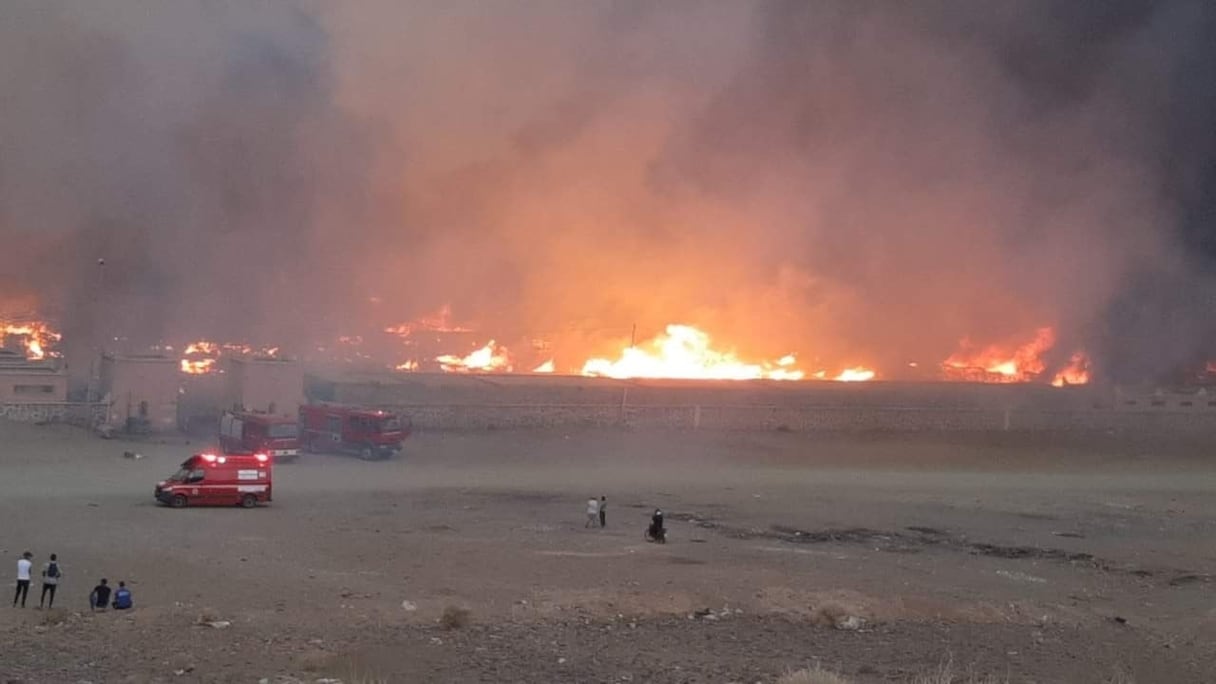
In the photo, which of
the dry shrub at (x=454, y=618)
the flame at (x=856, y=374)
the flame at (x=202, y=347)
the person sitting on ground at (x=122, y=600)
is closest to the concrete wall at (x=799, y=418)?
the flame at (x=856, y=374)

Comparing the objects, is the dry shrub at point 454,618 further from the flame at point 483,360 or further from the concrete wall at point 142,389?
the flame at point 483,360

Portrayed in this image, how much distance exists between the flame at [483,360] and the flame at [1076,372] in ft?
67.3

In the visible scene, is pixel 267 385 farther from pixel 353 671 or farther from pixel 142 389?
pixel 353 671

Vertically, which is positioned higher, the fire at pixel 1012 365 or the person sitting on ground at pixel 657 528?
the fire at pixel 1012 365

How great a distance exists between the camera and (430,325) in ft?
138

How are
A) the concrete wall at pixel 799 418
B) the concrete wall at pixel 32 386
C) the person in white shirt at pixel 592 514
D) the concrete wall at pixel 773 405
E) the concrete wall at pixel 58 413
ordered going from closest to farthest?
A: the person in white shirt at pixel 592 514
the concrete wall at pixel 58 413
the concrete wall at pixel 32 386
the concrete wall at pixel 799 418
the concrete wall at pixel 773 405

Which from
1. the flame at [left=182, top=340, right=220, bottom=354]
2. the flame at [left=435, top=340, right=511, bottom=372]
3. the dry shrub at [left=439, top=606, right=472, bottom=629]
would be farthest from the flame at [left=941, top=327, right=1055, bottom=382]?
the dry shrub at [left=439, top=606, right=472, bottom=629]

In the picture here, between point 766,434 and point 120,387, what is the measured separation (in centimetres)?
1731

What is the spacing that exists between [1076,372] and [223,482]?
3509 centimetres

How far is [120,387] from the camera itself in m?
27.5

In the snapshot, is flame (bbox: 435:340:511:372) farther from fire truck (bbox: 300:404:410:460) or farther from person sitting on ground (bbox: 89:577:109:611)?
person sitting on ground (bbox: 89:577:109:611)

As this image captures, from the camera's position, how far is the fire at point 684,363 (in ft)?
136

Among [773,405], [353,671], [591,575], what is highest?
[773,405]

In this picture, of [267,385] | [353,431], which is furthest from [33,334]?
[353,431]
